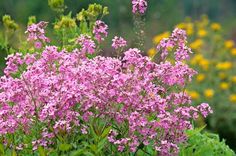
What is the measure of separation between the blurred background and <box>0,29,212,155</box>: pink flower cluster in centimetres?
109

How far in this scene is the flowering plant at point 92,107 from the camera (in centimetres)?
277

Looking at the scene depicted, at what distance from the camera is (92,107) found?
2861mm

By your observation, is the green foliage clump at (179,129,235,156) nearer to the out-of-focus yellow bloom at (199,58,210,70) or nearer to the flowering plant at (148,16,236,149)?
the flowering plant at (148,16,236,149)

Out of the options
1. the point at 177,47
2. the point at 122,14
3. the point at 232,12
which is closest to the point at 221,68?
the point at 122,14

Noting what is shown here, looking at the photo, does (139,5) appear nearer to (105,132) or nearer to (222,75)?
(105,132)

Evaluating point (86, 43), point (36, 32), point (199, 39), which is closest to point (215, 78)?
point (199, 39)

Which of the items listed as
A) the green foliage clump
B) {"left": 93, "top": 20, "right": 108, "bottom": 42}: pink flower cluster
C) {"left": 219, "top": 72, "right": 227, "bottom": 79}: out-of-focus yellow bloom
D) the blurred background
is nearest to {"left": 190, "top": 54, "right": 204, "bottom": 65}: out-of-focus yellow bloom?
the blurred background

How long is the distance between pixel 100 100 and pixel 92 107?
0.33ft

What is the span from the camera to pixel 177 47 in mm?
3141

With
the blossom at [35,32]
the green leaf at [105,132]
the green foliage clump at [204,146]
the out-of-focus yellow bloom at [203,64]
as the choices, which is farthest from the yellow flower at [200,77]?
→ the green leaf at [105,132]

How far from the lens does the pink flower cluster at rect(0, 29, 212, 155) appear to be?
277 cm

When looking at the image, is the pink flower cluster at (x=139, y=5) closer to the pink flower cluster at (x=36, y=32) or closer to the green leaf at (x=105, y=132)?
the pink flower cluster at (x=36, y=32)

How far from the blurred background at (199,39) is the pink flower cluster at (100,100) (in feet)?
3.58

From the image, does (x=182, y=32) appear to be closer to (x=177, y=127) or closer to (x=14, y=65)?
(x=177, y=127)
